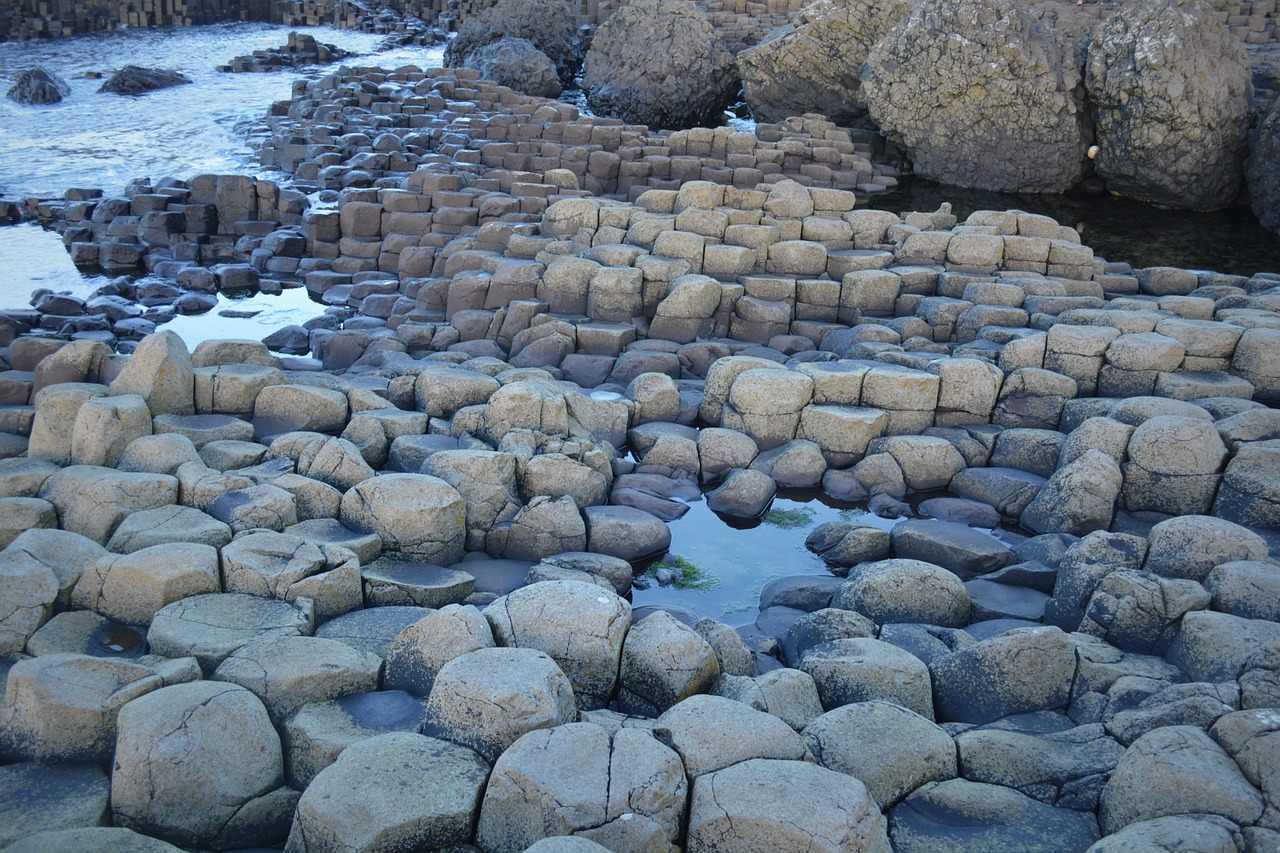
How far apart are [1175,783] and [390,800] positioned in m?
2.93

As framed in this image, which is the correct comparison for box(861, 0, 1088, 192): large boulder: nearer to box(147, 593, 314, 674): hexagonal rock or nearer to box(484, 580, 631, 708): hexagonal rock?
box(484, 580, 631, 708): hexagonal rock

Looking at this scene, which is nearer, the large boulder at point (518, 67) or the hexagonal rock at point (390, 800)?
the hexagonal rock at point (390, 800)

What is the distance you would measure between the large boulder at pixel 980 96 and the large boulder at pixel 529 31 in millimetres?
6898

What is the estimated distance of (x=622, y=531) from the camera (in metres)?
6.98

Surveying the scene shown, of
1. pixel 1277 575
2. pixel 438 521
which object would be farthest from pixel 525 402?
pixel 1277 575

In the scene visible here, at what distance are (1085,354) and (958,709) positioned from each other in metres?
4.45

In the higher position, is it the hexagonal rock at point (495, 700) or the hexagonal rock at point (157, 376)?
the hexagonal rock at point (157, 376)

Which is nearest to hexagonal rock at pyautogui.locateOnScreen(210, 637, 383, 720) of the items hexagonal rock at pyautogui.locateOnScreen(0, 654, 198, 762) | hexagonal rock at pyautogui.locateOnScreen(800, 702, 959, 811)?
hexagonal rock at pyautogui.locateOnScreen(0, 654, 198, 762)

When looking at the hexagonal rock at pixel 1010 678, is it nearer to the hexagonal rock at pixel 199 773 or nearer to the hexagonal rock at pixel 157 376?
the hexagonal rock at pixel 199 773

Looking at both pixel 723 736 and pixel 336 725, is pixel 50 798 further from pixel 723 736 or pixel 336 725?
pixel 723 736

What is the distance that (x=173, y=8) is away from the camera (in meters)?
26.2

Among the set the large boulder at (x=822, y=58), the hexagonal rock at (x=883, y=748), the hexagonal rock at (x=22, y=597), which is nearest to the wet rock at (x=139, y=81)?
the large boulder at (x=822, y=58)

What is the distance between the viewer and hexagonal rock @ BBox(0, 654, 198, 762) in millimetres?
4129

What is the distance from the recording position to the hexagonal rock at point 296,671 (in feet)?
14.7
